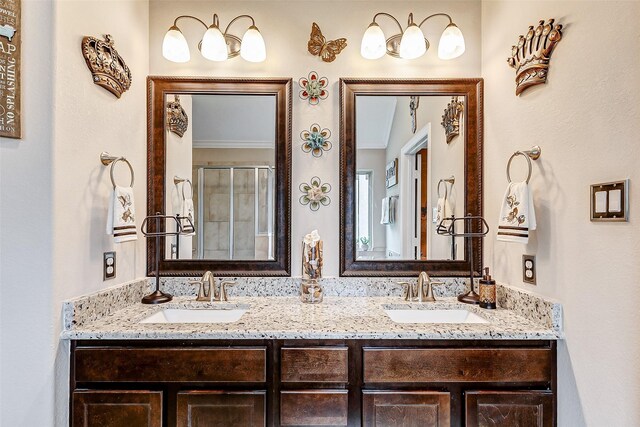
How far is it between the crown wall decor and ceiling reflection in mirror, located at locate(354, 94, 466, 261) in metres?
0.41

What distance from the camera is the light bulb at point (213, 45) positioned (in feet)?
5.87

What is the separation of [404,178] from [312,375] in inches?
43.8

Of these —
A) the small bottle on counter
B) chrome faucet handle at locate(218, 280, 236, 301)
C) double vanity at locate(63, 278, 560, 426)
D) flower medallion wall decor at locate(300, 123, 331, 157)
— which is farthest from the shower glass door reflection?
the small bottle on counter

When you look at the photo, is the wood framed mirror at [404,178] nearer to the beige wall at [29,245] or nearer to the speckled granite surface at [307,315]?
the speckled granite surface at [307,315]

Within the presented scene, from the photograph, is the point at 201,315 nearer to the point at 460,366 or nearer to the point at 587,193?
the point at 460,366

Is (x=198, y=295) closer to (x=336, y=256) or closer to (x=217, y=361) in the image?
(x=217, y=361)

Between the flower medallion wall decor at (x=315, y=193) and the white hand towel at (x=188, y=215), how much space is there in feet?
1.98

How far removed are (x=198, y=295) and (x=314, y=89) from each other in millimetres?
1270

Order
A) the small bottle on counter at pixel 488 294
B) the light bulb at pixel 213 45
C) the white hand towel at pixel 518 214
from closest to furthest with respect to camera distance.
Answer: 1. the white hand towel at pixel 518 214
2. the small bottle on counter at pixel 488 294
3. the light bulb at pixel 213 45

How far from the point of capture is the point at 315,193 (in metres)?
1.92

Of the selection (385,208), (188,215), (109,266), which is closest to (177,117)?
(188,215)

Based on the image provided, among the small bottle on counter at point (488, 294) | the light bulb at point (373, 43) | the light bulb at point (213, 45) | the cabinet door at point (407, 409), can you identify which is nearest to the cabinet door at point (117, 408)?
the cabinet door at point (407, 409)

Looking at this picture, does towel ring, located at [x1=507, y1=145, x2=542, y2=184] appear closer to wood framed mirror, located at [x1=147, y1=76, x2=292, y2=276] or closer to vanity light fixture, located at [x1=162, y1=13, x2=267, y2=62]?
wood framed mirror, located at [x1=147, y1=76, x2=292, y2=276]

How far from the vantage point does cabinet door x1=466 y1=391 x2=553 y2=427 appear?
133 centimetres
